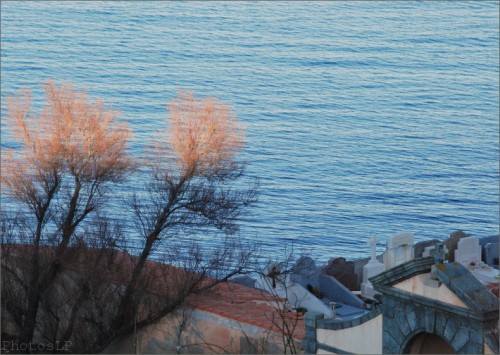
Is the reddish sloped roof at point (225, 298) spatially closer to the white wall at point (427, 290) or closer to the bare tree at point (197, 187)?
the bare tree at point (197, 187)

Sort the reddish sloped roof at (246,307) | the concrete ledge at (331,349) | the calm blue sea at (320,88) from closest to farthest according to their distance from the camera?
the concrete ledge at (331,349) → the reddish sloped roof at (246,307) → the calm blue sea at (320,88)

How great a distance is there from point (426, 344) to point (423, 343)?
2.3 inches

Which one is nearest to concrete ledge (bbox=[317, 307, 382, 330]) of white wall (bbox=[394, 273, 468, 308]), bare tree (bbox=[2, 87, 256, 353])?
white wall (bbox=[394, 273, 468, 308])

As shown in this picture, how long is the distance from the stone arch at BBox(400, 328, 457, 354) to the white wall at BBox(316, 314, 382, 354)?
1.61ft

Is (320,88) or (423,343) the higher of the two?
(320,88)

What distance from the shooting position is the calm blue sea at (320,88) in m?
61.4

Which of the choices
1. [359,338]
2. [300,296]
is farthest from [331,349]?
[300,296]

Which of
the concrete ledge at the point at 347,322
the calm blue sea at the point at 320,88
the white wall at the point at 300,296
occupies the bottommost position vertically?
the concrete ledge at the point at 347,322

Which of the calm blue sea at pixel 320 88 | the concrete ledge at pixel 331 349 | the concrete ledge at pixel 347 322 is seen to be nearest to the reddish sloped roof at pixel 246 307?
the concrete ledge at pixel 331 349

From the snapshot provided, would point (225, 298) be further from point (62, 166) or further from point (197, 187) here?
point (62, 166)

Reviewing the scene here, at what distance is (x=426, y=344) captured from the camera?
18.3 m

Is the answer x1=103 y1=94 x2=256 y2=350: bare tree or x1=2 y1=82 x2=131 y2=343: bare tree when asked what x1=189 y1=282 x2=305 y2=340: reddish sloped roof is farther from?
x1=2 y1=82 x2=131 y2=343: bare tree

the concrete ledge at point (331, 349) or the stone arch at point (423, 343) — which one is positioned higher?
the stone arch at point (423, 343)

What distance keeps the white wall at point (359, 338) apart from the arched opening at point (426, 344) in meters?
0.50
